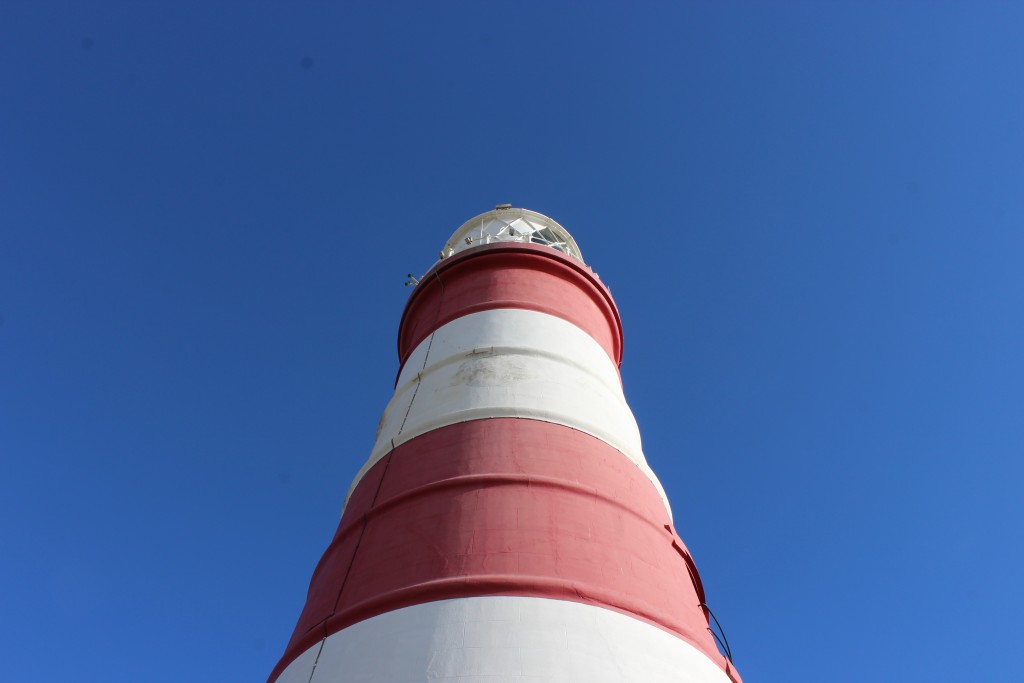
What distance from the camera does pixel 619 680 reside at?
3.80 meters

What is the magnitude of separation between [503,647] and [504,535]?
0.91 meters

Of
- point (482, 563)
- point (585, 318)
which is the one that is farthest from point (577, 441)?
point (585, 318)

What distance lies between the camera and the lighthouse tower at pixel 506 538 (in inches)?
155

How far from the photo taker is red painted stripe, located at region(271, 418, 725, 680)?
437 cm

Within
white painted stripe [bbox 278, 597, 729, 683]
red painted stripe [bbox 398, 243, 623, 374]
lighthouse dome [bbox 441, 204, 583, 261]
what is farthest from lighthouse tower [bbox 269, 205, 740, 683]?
lighthouse dome [bbox 441, 204, 583, 261]

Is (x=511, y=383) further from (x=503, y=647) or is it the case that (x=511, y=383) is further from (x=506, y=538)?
(x=503, y=647)

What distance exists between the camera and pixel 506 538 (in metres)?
4.60

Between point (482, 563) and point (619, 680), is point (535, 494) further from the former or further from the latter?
point (619, 680)

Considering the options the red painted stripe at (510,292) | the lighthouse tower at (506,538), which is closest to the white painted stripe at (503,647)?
the lighthouse tower at (506,538)

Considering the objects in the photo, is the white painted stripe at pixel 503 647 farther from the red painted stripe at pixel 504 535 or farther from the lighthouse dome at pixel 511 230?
the lighthouse dome at pixel 511 230

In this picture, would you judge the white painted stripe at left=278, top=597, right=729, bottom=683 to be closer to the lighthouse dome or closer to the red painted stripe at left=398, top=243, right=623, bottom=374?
the red painted stripe at left=398, top=243, right=623, bottom=374

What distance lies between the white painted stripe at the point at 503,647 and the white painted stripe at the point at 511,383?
1946 mm

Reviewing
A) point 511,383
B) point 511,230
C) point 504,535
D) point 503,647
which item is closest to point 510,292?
point 511,383

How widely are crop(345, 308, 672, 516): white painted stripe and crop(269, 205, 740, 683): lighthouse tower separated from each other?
0.8 inches
